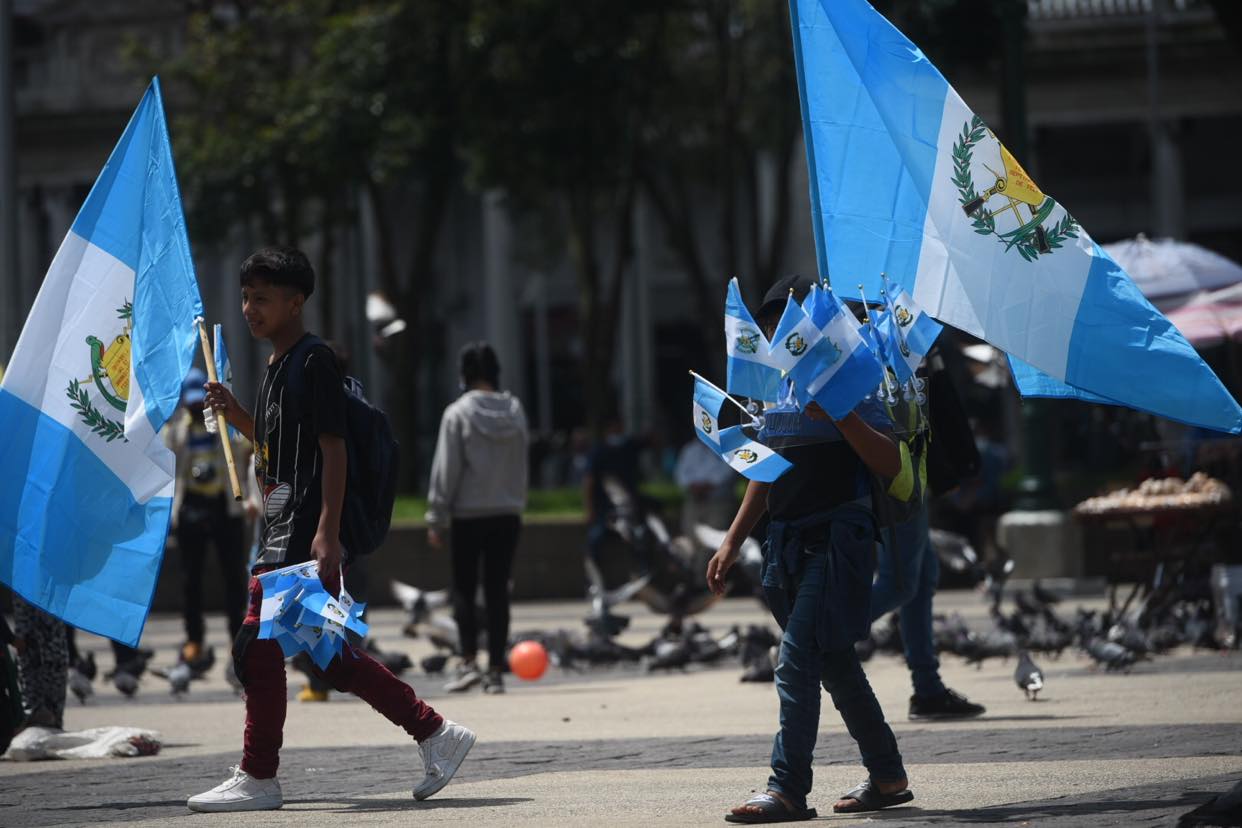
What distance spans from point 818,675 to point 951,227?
5.20 feet

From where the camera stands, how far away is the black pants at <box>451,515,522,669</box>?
11695 millimetres

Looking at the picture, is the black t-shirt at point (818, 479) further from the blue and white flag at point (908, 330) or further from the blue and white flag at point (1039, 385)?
the blue and white flag at point (1039, 385)

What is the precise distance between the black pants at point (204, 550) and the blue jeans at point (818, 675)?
7.35 meters

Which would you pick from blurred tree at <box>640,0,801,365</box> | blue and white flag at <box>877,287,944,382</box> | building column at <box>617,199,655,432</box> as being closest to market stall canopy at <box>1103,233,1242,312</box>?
blue and white flag at <box>877,287,944,382</box>

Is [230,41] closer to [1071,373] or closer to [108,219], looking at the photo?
[108,219]

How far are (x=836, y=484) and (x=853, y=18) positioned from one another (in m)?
1.71

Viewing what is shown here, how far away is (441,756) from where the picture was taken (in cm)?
694

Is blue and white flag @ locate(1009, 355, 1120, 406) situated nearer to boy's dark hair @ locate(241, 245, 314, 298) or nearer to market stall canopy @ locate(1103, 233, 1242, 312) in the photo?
boy's dark hair @ locate(241, 245, 314, 298)

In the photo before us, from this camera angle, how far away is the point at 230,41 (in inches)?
1055

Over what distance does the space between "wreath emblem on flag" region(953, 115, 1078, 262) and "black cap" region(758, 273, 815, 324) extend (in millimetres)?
716

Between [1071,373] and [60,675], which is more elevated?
[1071,373]

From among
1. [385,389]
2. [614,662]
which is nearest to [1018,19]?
[614,662]

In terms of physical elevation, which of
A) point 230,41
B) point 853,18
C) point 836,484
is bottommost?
point 836,484

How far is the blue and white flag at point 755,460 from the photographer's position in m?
6.12
